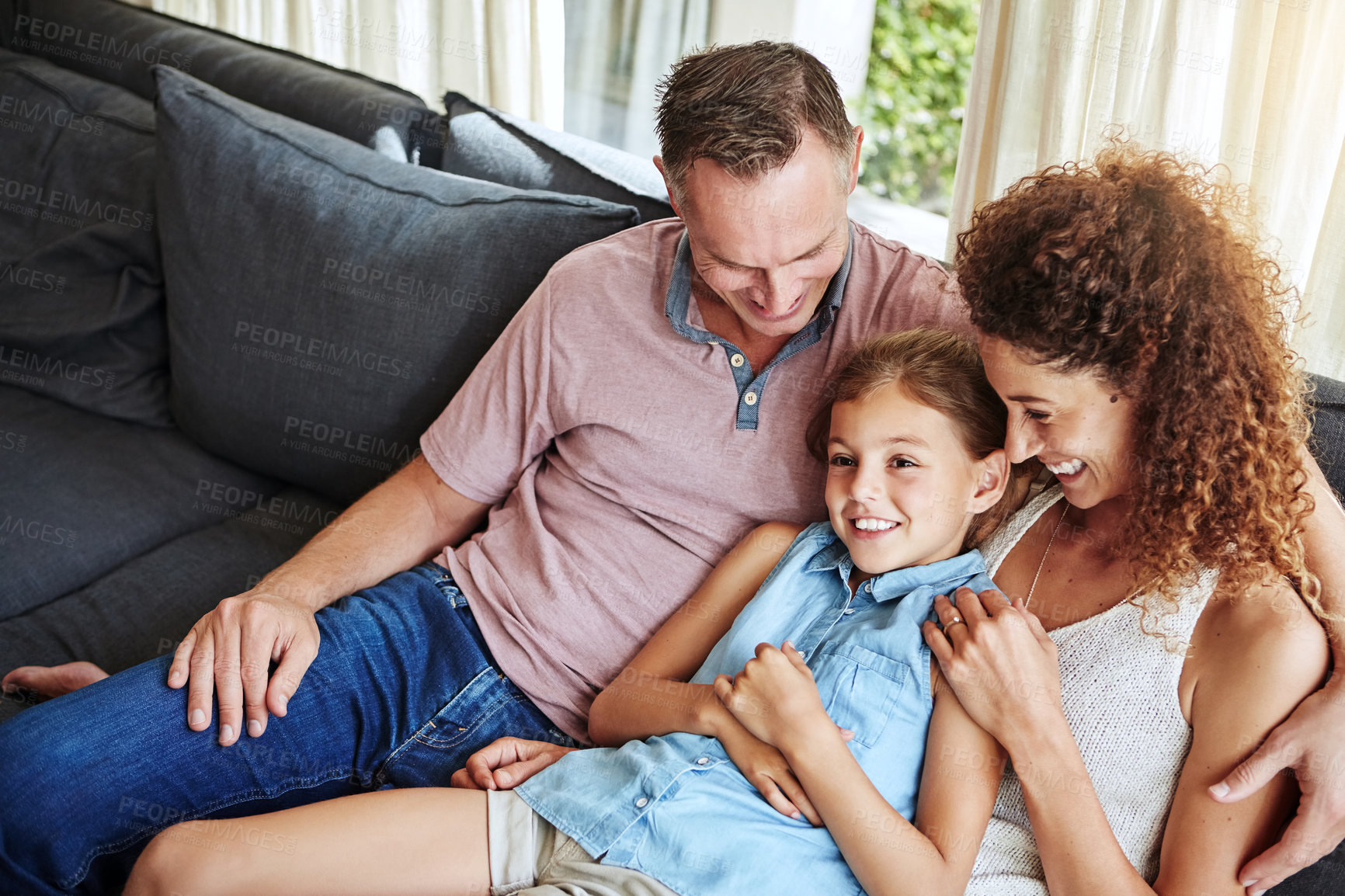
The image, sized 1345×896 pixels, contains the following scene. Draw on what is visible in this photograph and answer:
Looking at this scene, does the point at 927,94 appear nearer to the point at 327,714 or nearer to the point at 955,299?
the point at 955,299

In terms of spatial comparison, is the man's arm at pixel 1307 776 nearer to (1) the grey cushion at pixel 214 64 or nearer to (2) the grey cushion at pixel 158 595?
(2) the grey cushion at pixel 158 595

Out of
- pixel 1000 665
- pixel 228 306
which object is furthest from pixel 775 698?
pixel 228 306

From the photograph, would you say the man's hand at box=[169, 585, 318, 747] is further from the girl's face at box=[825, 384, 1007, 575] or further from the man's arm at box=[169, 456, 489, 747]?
the girl's face at box=[825, 384, 1007, 575]

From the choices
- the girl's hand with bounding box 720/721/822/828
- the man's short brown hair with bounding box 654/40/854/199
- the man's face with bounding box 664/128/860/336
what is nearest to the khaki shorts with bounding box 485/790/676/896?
the girl's hand with bounding box 720/721/822/828

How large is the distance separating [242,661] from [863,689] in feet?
2.52

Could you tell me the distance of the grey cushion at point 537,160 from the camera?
6.19ft

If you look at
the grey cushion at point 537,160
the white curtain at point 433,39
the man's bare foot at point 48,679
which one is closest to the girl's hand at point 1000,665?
the grey cushion at point 537,160

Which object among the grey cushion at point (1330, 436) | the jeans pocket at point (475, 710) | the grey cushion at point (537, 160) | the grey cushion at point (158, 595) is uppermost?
the grey cushion at point (537, 160)

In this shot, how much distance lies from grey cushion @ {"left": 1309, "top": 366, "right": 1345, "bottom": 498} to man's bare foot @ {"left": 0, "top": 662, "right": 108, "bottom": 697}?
161cm

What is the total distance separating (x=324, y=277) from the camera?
1.88 meters

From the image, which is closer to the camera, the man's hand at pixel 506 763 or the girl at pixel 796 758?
the girl at pixel 796 758

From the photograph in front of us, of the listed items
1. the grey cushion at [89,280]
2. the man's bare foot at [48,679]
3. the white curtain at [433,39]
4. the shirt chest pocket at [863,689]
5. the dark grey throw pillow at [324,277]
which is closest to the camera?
the shirt chest pocket at [863,689]

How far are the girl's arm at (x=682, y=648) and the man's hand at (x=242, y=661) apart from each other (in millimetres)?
392

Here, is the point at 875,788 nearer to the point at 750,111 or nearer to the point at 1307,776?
the point at 1307,776
